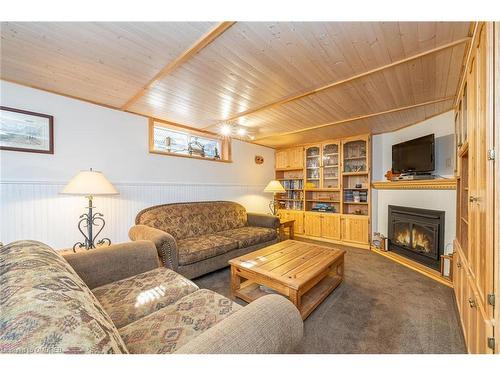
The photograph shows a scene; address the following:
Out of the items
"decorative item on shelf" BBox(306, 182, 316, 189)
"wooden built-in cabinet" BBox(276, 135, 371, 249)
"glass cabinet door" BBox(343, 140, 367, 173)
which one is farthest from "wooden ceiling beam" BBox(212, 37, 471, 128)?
"decorative item on shelf" BBox(306, 182, 316, 189)

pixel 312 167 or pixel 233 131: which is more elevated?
pixel 233 131

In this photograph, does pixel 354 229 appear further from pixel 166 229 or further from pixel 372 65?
pixel 166 229

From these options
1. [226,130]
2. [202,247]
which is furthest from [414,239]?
[226,130]

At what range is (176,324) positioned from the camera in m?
1.01

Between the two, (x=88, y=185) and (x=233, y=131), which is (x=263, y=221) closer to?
(x=233, y=131)

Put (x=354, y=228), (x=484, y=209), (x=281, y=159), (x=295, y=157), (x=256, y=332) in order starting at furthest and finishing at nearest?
(x=281, y=159), (x=295, y=157), (x=354, y=228), (x=484, y=209), (x=256, y=332)

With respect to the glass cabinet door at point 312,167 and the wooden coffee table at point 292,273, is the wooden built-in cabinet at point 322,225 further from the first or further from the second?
the wooden coffee table at point 292,273

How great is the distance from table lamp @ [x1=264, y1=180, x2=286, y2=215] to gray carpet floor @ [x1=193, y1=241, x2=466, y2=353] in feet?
6.14

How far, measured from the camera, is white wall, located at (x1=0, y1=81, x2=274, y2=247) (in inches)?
75.5

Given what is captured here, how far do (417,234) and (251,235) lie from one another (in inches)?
95.2

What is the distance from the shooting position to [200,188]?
346 cm

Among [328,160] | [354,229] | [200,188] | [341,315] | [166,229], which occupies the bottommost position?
[341,315]
